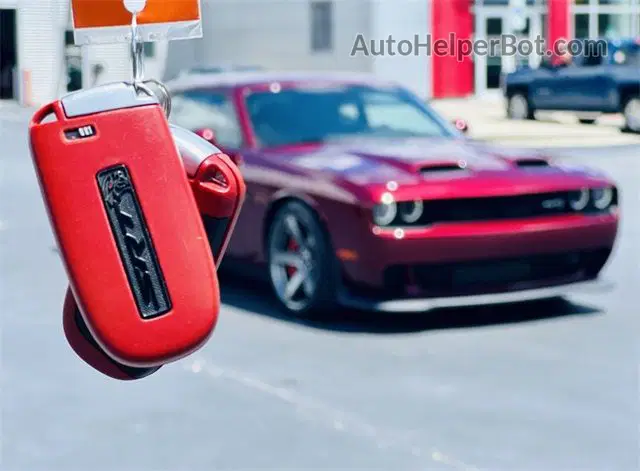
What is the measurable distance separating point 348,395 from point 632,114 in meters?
18.0

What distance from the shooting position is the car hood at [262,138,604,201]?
659 cm

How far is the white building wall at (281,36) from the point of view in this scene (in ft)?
117

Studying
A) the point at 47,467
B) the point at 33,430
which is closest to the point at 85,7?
the point at 47,467

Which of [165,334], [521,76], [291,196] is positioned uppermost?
[165,334]

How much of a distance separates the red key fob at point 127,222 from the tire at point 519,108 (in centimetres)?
2643

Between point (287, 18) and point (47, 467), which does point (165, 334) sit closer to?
point (47, 467)

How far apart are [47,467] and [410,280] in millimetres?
2631

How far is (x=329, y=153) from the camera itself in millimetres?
7043

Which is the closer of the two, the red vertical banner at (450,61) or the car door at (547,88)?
the car door at (547,88)

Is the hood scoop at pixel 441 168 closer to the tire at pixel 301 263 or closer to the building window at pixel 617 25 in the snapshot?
A: the tire at pixel 301 263

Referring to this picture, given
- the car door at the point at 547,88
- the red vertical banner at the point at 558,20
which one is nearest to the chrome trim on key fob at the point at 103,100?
the car door at the point at 547,88

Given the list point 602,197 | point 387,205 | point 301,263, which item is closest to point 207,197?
point 387,205

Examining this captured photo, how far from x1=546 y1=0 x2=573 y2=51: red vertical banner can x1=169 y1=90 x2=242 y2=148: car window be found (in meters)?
29.8

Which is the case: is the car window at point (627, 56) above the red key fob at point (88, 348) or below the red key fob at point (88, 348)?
below
